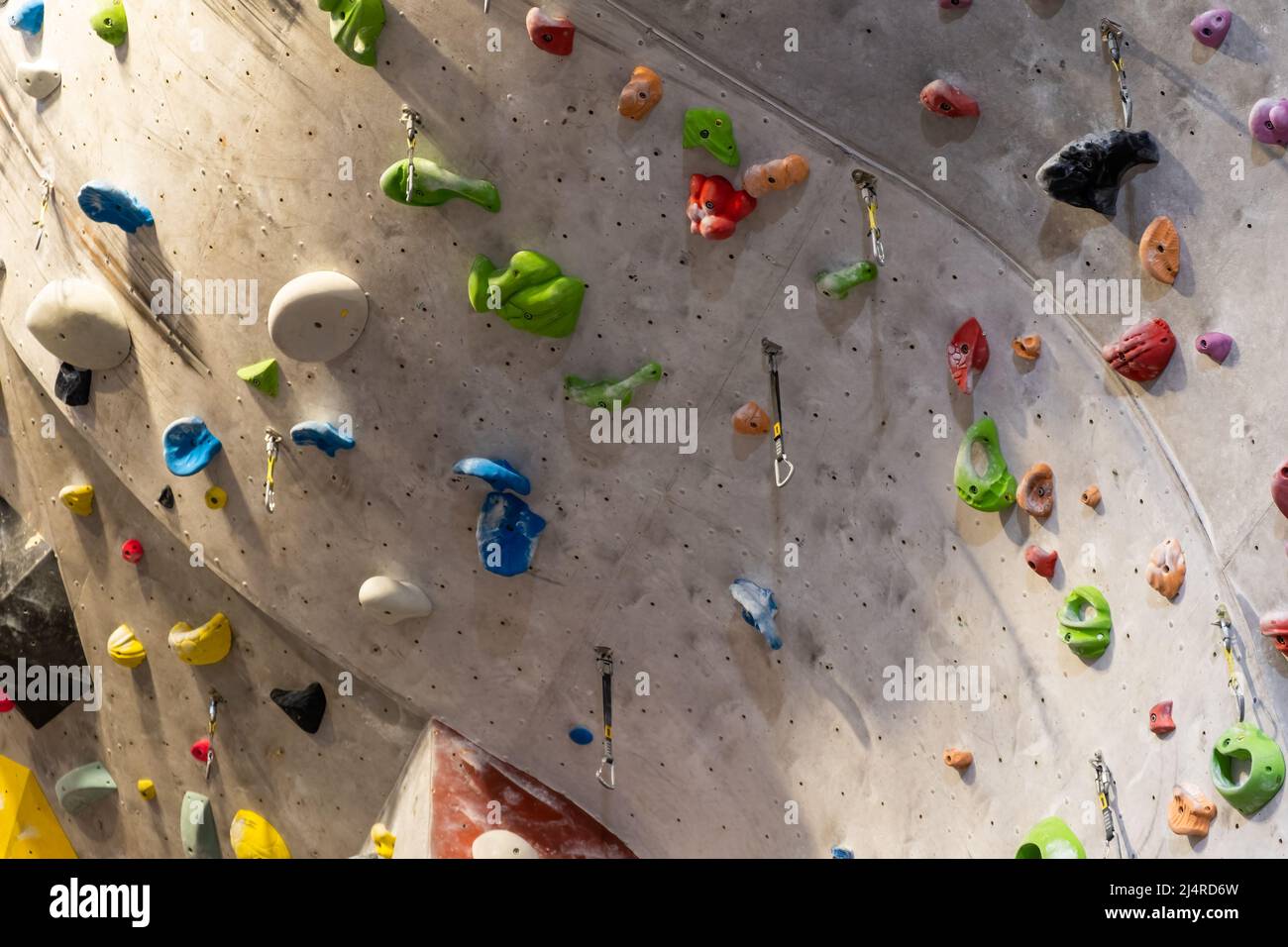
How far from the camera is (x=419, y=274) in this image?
800 centimetres

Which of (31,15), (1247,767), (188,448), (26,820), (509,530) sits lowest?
(1247,767)

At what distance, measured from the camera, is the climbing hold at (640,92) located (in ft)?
24.9

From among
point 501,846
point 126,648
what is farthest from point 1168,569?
point 126,648

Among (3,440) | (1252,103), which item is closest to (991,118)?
(1252,103)

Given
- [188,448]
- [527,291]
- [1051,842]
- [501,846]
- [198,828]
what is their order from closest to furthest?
1. [1051,842]
2. [527,291]
3. [188,448]
4. [501,846]
5. [198,828]

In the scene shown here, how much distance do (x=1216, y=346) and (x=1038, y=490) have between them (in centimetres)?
113

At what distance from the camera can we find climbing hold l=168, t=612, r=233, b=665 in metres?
8.79

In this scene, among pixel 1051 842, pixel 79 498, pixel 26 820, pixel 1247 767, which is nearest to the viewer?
pixel 1247 767

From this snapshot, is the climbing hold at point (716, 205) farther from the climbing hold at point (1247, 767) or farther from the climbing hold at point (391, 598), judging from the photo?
the climbing hold at point (1247, 767)

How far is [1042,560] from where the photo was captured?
303 inches

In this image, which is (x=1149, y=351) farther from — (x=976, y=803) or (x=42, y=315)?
(x=42, y=315)

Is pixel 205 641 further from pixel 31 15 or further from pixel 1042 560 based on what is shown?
pixel 1042 560

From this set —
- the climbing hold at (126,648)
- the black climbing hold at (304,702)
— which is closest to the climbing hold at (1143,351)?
the black climbing hold at (304,702)

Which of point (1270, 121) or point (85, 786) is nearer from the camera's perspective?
point (1270, 121)
